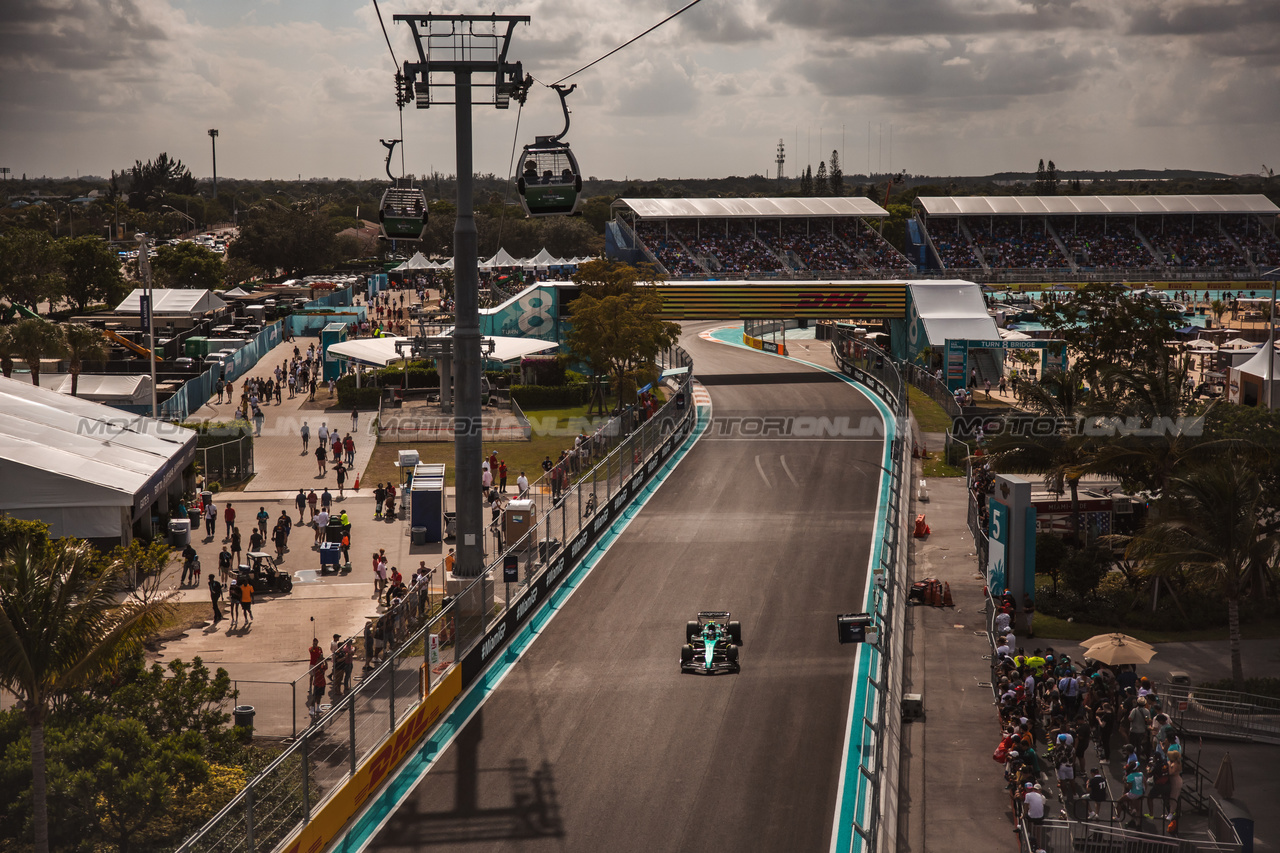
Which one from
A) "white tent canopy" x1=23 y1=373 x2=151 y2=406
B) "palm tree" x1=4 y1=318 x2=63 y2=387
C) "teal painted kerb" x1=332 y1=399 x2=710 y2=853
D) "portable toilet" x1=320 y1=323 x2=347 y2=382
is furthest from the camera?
"portable toilet" x1=320 y1=323 x2=347 y2=382

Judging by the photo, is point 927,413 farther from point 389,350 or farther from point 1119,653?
point 1119,653

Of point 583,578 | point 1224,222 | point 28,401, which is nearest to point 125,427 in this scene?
point 28,401

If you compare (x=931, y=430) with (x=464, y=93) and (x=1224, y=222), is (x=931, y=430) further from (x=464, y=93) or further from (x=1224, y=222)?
(x=1224, y=222)

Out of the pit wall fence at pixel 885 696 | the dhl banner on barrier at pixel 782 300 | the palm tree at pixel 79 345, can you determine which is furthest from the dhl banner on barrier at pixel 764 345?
the palm tree at pixel 79 345

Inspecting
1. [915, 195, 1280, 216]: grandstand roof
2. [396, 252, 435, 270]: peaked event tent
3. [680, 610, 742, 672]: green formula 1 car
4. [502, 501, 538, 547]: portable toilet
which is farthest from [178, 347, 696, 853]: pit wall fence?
[915, 195, 1280, 216]: grandstand roof

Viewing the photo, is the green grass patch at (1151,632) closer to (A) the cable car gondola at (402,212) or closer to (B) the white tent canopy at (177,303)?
(A) the cable car gondola at (402,212)

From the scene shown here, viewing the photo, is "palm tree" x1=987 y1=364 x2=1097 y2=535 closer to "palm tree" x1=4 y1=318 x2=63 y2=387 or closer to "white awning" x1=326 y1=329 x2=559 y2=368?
"white awning" x1=326 y1=329 x2=559 y2=368

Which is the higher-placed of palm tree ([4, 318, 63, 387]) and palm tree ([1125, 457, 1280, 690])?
palm tree ([4, 318, 63, 387])

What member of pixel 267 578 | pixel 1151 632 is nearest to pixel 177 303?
pixel 267 578
